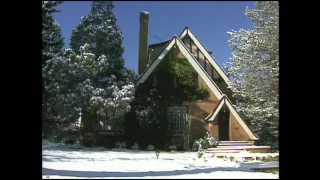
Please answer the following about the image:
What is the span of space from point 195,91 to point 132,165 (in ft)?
6.80

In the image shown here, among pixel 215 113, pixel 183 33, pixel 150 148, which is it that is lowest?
pixel 150 148

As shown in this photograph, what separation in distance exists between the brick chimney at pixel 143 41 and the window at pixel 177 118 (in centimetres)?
102

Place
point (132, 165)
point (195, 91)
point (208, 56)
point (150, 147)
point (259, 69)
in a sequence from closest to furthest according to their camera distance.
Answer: point (132, 165) < point (259, 69) < point (208, 56) < point (150, 147) < point (195, 91)

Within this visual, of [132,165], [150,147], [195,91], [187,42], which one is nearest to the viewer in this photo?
[132,165]

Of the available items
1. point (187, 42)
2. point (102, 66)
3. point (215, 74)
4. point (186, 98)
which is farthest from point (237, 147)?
point (102, 66)

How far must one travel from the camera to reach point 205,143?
625cm

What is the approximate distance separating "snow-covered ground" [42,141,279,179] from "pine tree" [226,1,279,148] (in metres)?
0.85

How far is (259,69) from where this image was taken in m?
6.02

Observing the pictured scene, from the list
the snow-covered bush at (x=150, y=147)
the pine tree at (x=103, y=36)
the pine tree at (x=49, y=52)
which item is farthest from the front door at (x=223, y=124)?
the pine tree at (x=49, y=52)

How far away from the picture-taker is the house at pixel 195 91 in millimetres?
6191

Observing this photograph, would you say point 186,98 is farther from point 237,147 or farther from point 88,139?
point 88,139
